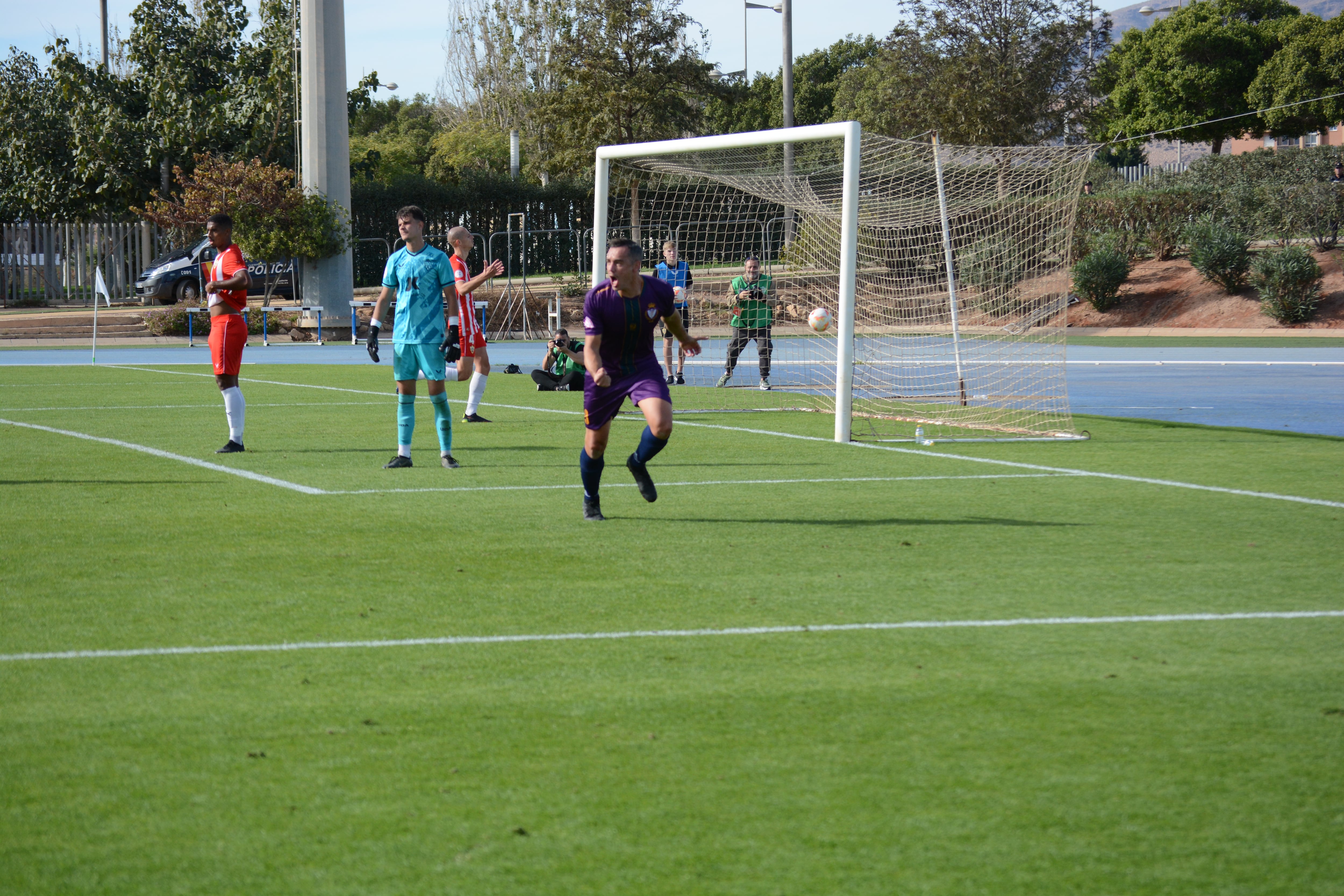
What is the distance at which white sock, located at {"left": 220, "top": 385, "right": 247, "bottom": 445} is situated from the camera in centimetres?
1215

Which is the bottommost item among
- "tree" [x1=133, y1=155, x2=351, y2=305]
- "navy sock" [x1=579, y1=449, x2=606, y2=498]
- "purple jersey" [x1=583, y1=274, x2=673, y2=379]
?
"navy sock" [x1=579, y1=449, x2=606, y2=498]

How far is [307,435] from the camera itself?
13641 millimetres

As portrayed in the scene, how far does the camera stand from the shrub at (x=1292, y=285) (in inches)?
1328

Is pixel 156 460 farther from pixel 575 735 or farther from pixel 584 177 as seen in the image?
pixel 584 177

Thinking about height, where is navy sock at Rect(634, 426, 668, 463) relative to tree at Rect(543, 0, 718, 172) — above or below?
below

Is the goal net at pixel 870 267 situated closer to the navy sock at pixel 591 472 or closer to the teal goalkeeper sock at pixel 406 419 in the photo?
the teal goalkeeper sock at pixel 406 419

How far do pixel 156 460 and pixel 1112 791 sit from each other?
9446mm

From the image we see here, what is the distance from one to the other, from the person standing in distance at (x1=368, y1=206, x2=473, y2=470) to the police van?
1047 inches

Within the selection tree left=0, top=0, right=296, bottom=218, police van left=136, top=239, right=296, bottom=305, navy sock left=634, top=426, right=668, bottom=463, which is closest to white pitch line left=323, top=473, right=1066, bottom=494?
navy sock left=634, top=426, right=668, bottom=463

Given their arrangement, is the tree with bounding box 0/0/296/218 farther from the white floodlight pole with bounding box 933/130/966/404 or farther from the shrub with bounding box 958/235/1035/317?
the white floodlight pole with bounding box 933/130/966/404

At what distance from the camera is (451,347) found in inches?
477

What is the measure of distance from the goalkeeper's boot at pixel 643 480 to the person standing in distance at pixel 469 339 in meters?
4.87

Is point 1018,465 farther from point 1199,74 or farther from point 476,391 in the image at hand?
point 1199,74

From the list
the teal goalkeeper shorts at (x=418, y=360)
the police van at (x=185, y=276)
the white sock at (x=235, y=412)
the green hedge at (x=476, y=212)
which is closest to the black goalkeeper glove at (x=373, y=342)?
the teal goalkeeper shorts at (x=418, y=360)
